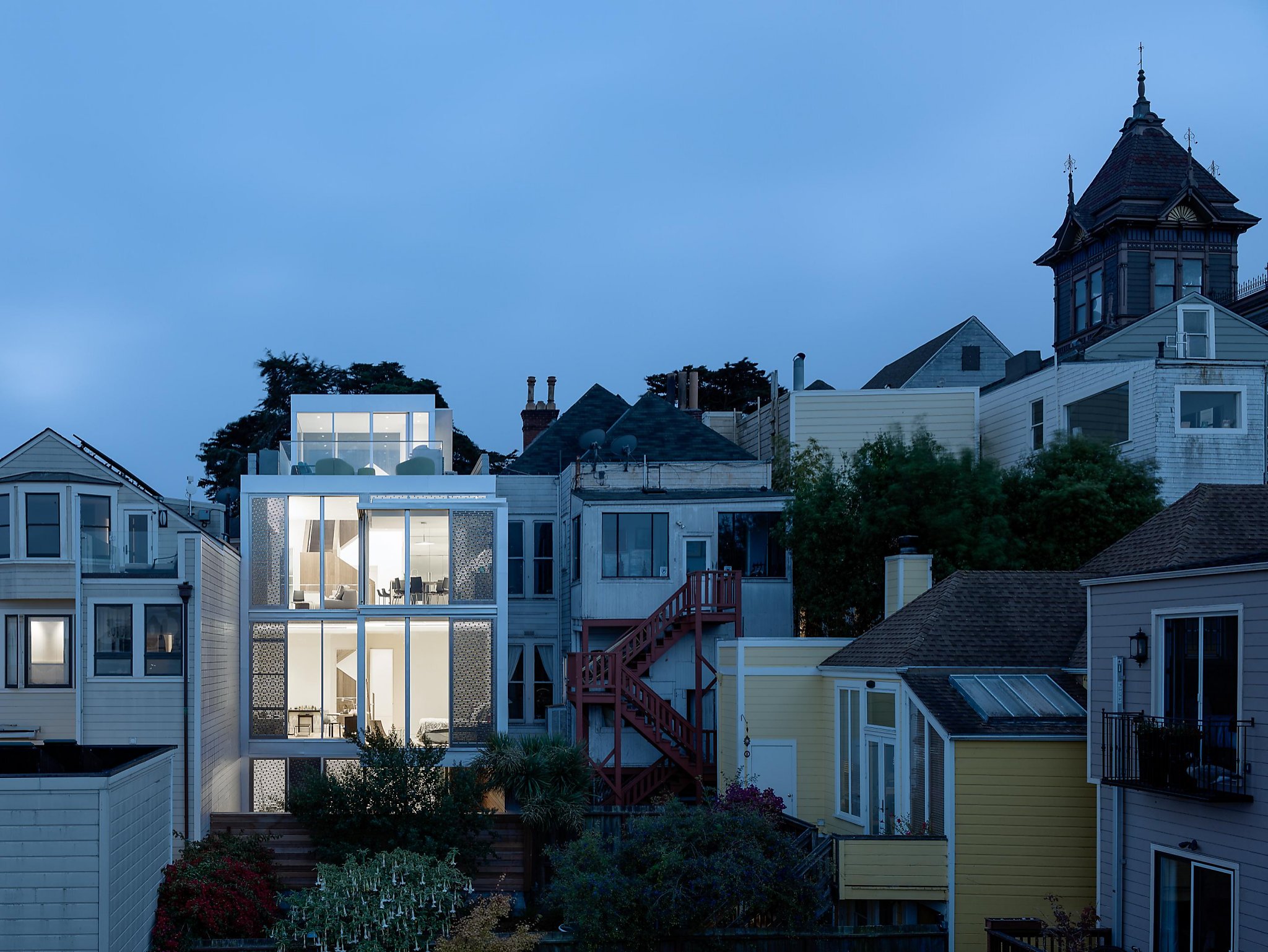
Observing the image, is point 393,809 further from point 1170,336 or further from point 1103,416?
point 1170,336

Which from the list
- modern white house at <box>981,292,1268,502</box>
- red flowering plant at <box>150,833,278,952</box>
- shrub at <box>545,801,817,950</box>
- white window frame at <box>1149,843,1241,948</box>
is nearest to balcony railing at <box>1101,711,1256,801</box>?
white window frame at <box>1149,843,1241,948</box>

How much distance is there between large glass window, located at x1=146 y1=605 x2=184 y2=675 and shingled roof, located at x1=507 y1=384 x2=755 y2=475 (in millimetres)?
12580

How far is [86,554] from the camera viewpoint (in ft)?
80.3

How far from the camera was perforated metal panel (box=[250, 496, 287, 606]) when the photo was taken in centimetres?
2742

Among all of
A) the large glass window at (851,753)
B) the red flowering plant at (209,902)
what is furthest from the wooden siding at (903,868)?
the red flowering plant at (209,902)

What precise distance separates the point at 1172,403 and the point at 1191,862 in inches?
604

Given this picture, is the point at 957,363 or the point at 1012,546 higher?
the point at 957,363

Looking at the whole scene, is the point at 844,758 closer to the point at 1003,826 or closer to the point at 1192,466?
the point at 1003,826

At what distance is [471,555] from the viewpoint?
27.3 metres

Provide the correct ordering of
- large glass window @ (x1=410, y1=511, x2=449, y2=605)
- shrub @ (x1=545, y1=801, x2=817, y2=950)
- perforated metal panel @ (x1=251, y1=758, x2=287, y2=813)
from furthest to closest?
large glass window @ (x1=410, y1=511, x2=449, y2=605), perforated metal panel @ (x1=251, y1=758, x2=287, y2=813), shrub @ (x1=545, y1=801, x2=817, y2=950)

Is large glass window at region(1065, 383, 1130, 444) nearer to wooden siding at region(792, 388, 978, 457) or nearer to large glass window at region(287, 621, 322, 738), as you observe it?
wooden siding at region(792, 388, 978, 457)

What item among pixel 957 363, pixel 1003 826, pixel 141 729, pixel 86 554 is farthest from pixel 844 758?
pixel 957 363

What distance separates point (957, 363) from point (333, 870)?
33.6 metres

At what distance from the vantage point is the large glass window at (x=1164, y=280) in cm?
4638
